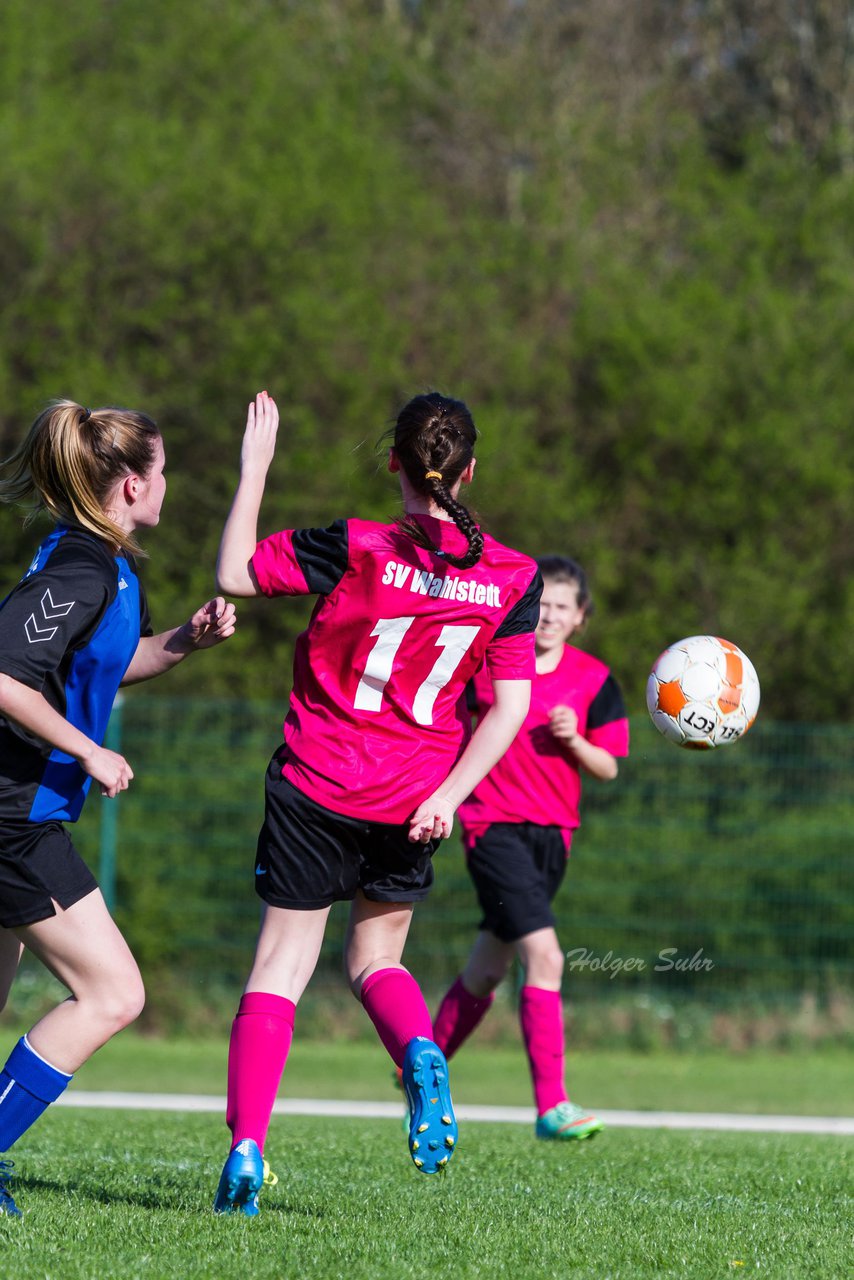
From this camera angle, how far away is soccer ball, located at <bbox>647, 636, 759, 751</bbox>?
16.4 feet

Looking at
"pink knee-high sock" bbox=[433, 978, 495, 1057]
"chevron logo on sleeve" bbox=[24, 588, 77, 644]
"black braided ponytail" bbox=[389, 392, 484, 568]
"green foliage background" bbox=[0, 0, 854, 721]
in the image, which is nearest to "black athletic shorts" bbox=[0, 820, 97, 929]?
"chevron logo on sleeve" bbox=[24, 588, 77, 644]

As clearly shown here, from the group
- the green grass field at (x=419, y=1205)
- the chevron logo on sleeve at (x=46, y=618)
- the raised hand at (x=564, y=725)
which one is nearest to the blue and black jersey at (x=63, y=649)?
the chevron logo on sleeve at (x=46, y=618)

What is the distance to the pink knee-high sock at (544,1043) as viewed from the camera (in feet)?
19.6

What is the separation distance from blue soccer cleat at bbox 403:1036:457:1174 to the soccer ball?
5.55 ft

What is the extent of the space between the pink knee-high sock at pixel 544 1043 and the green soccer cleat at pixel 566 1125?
0.04 meters

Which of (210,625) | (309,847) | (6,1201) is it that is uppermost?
(210,625)

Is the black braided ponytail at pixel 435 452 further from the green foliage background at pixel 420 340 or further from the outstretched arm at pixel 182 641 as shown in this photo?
the green foliage background at pixel 420 340

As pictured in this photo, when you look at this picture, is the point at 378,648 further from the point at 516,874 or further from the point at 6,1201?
the point at 516,874

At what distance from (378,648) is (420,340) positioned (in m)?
9.65

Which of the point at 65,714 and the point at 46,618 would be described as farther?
the point at 65,714

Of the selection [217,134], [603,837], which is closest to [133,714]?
[603,837]

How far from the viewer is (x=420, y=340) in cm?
1312

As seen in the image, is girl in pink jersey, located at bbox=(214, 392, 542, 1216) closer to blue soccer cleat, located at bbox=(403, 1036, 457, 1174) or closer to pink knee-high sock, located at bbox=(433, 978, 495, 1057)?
blue soccer cleat, located at bbox=(403, 1036, 457, 1174)

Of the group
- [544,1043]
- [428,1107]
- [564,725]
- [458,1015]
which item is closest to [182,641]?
[428,1107]
